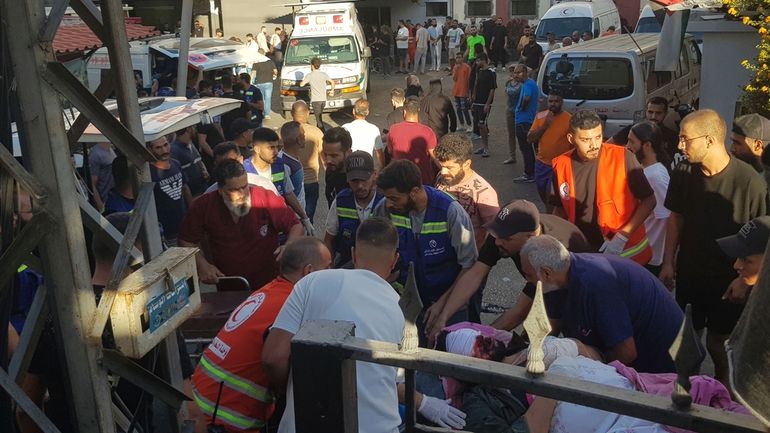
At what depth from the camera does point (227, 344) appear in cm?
324

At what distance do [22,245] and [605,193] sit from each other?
3.93 metres

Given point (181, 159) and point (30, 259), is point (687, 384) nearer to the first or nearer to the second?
point (30, 259)

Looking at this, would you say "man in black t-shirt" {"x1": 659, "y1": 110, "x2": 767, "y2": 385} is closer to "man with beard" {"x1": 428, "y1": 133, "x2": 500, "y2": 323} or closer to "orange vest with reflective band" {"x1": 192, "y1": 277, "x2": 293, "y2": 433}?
"man with beard" {"x1": 428, "y1": 133, "x2": 500, "y2": 323}

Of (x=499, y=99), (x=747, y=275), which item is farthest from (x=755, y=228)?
(x=499, y=99)

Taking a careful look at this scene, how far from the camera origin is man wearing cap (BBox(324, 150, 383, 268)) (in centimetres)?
530

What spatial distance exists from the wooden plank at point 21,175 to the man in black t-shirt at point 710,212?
11.9 ft

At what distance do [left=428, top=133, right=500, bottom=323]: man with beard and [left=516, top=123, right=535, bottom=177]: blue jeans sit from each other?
5.61 m

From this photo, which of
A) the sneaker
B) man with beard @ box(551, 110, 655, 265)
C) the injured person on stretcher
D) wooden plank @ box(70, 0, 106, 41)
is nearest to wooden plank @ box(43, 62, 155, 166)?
wooden plank @ box(70, 0, 106, 41)

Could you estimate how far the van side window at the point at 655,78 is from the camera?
37.0 ft

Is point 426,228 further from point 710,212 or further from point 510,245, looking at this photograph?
point 710,212

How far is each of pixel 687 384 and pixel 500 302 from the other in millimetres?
5515

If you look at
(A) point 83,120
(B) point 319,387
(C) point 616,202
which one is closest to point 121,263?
(A) point 83,120

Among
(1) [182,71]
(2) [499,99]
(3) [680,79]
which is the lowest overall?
(2) [499,99]

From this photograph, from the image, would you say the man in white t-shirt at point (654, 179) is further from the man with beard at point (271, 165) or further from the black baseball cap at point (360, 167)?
the man with beard at point (271, 165)
